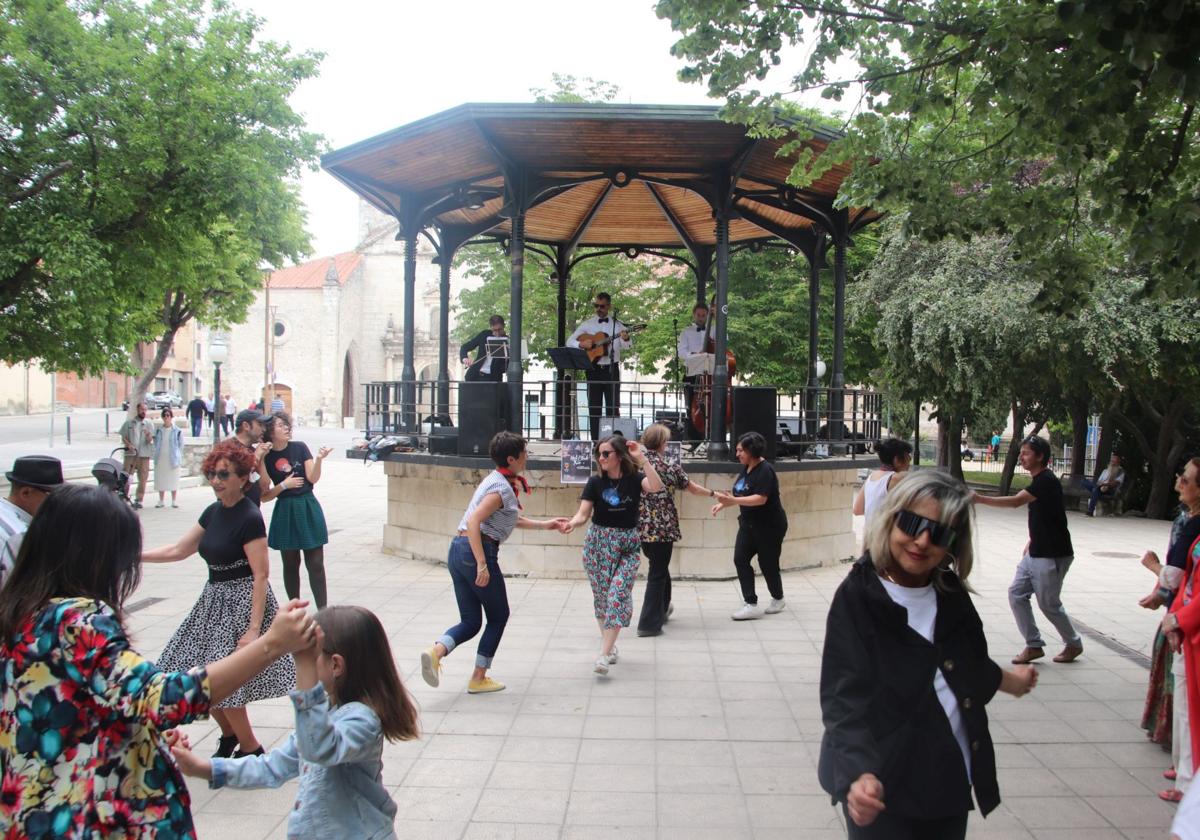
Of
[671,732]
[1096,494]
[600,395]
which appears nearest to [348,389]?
[1096,494]

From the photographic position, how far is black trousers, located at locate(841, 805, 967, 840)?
2.76m

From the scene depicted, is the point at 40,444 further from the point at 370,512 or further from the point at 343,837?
the point at 343,837

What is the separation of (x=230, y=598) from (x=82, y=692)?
264 cm

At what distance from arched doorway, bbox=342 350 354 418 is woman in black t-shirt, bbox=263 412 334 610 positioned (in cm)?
5908

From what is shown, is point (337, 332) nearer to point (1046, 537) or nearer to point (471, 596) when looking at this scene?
point (471, 596)

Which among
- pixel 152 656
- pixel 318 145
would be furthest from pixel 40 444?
pixel 152 656

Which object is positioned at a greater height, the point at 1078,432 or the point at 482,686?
the point at 1078,432

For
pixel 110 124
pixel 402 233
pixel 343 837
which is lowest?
pixel 343 837

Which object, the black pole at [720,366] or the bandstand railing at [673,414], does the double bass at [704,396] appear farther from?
the black pole at [720,366]

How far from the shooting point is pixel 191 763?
8.73 ft

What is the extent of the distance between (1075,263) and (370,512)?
45.0 ft

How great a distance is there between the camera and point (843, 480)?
12.2 meters

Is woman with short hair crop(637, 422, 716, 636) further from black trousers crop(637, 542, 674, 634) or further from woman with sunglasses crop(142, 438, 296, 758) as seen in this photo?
woman with sunglasses crop(142, 438, 296, 758)

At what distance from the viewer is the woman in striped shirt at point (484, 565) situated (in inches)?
247
